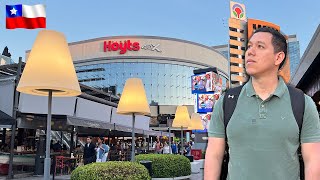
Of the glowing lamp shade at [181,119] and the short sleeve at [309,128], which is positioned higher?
the glowing lamp shade at [181,119]

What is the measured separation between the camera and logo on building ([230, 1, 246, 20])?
103375mm

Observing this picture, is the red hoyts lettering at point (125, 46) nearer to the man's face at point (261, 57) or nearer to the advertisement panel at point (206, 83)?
the advertisement panel at point (206, 83)

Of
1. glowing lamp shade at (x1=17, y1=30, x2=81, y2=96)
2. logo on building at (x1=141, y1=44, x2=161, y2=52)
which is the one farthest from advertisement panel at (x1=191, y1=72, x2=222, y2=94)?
glowing lamp shade at (x1=17, y1=30, x2=81, y2=96)

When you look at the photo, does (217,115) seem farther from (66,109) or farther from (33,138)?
(33,138)

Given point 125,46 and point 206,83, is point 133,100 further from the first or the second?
point 125,46

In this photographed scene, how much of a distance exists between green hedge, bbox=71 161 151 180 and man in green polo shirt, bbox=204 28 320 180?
21.3 ft

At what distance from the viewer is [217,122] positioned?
172 cm

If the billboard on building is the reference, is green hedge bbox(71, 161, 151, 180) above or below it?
below

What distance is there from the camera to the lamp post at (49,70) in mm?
5684

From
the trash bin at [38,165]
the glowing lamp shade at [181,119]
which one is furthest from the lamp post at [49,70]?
the glowing lamp shade at [181,119]

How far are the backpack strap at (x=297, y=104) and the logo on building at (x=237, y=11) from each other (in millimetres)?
105101

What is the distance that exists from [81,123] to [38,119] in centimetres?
247

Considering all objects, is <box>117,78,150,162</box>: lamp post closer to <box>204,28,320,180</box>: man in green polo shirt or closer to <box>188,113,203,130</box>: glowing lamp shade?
<box>204,28,320,180</box>: man in green polo shirt

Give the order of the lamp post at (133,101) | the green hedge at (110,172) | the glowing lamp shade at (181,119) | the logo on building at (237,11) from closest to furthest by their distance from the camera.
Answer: the green hedge at (110,172)
the lamp post at (133,101)
the glowing lamp shade at (181,119)
the logo on building at (237,11)
